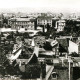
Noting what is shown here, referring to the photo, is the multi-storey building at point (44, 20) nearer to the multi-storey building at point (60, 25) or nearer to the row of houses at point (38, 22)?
the row of houses at point (38, 22)

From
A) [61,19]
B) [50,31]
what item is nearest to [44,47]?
[50,31]

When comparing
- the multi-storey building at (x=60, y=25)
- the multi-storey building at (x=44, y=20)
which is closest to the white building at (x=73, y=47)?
the multi-storey building at (x=60, y=25)

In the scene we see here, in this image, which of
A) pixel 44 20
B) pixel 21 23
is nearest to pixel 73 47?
pixel 44 20

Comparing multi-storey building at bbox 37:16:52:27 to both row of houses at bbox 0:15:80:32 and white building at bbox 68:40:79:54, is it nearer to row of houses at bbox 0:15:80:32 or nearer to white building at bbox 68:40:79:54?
row of houses at bbox 0:15:80:32

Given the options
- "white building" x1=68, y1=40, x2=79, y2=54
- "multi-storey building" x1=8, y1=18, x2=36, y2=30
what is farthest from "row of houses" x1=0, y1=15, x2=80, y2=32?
"white building" x1=68, y1=40, x2=79, y2=54

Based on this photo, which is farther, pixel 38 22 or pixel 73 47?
pixel 38 22

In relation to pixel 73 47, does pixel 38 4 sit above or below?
above

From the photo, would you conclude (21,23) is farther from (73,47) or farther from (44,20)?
(73,47)

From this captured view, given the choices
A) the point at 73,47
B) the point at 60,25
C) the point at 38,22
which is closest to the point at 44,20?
the point at 38,22

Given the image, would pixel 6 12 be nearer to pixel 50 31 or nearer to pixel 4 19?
pixel 4 19
